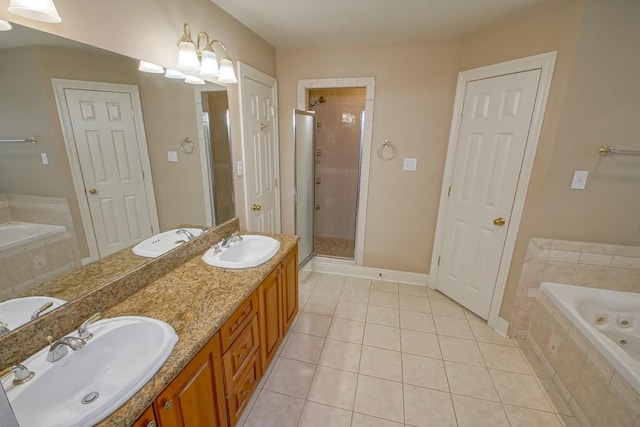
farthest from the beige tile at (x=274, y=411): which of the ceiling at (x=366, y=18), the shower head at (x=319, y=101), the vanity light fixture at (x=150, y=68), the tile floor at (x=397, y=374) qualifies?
the shower head at (x=319, y=101)

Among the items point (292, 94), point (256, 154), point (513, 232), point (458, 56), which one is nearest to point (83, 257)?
point (256, 154)

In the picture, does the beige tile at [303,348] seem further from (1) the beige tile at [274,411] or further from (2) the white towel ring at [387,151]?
(2) the white towel ring at [387,151]

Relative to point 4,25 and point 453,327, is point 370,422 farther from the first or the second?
A: point 4,25

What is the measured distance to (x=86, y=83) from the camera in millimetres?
1145

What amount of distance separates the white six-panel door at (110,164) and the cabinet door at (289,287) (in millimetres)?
910

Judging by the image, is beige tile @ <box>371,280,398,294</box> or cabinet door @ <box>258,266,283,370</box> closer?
cabinet door @ <box>258,266,283,370</box>

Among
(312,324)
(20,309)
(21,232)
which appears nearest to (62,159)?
(21,232)

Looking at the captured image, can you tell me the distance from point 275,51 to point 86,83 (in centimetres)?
193

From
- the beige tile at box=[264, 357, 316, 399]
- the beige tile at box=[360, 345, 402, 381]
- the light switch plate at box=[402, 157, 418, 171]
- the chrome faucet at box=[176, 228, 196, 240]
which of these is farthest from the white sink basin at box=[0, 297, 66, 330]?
the light switch plate at box=[402, 157, 418, 171]

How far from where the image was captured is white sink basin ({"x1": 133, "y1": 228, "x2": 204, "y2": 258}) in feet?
4.68

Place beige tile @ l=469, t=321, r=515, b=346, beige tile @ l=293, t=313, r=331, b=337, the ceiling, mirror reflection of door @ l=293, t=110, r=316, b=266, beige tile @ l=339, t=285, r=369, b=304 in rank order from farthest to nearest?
beige tile @ l=339, t=285, r=369, b=304
mirror reflection of door @ l=293, t=110, r=316, b=266
beige tile @ l=293, t=313, r=331, b=337
beige tile @ l=469, t=321, r=515, b=346
the ceiling

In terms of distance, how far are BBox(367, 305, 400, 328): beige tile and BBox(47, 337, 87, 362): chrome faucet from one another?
6.47ft

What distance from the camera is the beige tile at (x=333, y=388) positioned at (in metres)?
1.64

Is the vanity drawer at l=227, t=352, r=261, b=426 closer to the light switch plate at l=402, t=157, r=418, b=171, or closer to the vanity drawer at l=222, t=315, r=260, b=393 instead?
the vanity drawer at l=222, t=315, r=260, b=393
